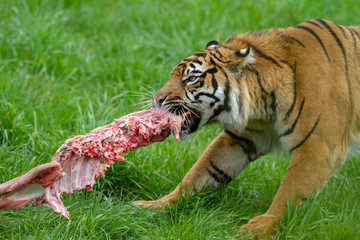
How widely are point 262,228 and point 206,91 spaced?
96 cm

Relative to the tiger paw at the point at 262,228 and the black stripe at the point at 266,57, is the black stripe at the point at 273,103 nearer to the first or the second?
the black stripe at the point at 266,57

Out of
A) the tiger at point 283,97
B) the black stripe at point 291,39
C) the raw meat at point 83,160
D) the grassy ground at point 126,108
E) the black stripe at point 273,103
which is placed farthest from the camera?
the black stripe at point 291,39

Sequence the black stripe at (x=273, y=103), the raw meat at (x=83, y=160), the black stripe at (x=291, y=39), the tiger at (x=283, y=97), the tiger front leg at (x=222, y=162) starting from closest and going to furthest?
the raw meat at (x=83, y=160)
the tiger at (x=283, y=97)
the black stripe at (x=273, y=103)
the black stripe at (x=291, y=39)
the tiger front leg at (x=222, y=162)

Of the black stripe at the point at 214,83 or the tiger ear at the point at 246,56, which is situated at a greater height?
the tiger ear at the point at 246,56

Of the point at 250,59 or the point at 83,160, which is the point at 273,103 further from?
the point at 83,160

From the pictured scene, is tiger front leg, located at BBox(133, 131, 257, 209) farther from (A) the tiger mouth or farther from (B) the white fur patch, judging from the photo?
(B) the white fur patch

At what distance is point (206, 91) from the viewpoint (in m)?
3.62

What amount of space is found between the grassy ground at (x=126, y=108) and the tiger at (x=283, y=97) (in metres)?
0.19

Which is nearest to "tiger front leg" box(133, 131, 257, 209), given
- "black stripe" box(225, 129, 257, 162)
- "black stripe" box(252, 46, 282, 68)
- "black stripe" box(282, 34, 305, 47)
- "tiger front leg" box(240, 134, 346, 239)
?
"black stripe" box(225, 129, 257, 162)

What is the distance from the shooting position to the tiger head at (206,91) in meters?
3.61

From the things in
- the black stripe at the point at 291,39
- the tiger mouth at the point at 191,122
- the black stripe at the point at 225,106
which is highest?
the black stripe at the point at 291,39

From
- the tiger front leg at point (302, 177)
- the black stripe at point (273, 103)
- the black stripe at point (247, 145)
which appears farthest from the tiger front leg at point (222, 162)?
the tiger front leg at point (302, 177)

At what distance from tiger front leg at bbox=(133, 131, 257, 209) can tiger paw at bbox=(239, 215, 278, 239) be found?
551 mm

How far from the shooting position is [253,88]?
3695mm
